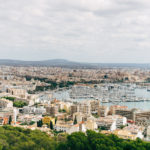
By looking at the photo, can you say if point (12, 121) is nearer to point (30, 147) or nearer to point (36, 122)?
point (36, 122)

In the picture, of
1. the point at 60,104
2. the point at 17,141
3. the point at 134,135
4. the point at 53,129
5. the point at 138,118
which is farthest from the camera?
the point at 60,104

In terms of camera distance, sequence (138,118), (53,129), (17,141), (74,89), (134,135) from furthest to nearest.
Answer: (74,89) < (138,118) < (53,129) < (134,135) < (17,141)

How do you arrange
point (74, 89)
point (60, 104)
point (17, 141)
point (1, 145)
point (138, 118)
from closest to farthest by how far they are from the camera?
point (1, 145) → point (17, 141) → point (138, 118) → point (60, 104) → point (74, 89)

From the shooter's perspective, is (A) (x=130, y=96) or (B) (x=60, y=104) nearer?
(B) (x=60, y=104)

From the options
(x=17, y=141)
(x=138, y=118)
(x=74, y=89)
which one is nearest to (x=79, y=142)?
(x=17, y=141)

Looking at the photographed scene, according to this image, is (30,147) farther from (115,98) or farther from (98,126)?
(115,98)

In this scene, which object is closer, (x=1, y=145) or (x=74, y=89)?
(x=1, y=145)

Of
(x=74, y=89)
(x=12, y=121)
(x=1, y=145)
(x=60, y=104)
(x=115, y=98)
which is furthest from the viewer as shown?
(x=74, y=89)

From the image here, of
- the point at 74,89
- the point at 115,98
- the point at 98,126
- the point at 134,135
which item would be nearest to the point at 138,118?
the point at 98,126
